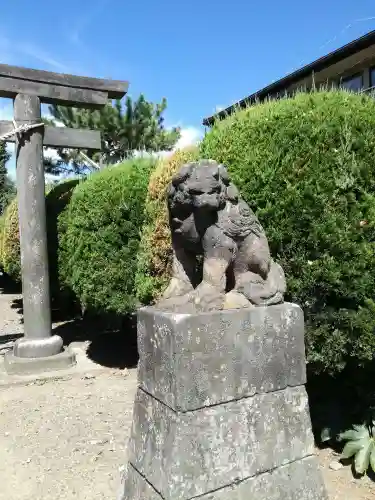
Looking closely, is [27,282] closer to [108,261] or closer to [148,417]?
[108,261]

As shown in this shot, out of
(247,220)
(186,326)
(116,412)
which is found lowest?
(116,412)

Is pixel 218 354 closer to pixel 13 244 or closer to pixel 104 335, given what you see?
pixel 104 335

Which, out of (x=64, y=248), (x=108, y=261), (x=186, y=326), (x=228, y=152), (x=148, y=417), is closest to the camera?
(x=186, y=326)

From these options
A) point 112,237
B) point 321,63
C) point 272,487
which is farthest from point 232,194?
point 321,63

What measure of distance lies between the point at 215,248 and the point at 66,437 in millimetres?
2864

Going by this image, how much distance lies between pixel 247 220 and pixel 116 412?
323 centimetres

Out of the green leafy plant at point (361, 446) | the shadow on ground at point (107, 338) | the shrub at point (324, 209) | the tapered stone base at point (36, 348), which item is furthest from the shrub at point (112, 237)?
the green leafy plant at point (361, 446)

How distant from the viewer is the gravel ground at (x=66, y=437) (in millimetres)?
3527

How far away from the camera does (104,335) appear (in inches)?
347

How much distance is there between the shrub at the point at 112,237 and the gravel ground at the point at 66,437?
3.78 feet

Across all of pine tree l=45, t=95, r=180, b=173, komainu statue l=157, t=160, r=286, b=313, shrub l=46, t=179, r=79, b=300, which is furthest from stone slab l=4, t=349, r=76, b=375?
pine tree l=45, t=95, r=180, b=173

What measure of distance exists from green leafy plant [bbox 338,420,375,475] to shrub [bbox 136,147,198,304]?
2.27 metres

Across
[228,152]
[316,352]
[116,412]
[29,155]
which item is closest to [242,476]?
[316,352]

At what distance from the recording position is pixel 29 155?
673cm
